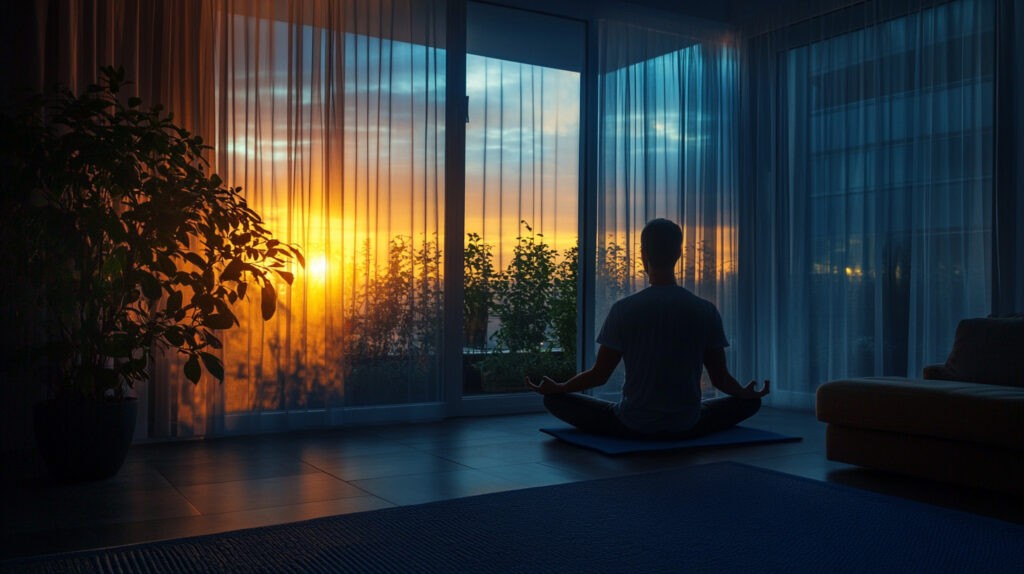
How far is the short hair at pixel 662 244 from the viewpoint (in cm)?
379

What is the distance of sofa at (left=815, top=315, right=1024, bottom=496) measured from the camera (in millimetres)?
2797

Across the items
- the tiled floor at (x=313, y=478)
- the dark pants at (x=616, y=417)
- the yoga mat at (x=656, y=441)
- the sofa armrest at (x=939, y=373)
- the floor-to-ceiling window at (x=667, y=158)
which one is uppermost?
the floor-to-ceiling window at (x=667, y=158)

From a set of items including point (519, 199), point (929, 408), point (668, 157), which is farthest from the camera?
point (668, 157)

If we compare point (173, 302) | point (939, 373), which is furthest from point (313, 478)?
point (939, 373)

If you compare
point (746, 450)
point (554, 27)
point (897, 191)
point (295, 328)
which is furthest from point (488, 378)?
point (897, 191)

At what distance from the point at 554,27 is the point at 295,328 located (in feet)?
8.21

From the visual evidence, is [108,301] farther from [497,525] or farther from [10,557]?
[497,525]

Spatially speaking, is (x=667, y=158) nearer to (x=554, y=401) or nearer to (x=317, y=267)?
(x=554, y=401)

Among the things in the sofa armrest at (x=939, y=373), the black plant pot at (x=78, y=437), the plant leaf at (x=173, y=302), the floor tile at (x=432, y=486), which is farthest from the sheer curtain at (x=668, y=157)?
the black plant pot at (x=78, y=437)

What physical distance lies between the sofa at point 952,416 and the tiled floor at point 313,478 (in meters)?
0.09

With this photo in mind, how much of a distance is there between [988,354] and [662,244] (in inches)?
56.0

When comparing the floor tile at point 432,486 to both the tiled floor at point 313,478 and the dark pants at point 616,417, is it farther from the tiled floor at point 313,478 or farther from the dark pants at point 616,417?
the dark pants at point 616,417

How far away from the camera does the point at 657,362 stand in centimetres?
361

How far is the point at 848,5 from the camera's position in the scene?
4.95m
